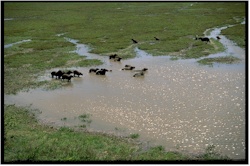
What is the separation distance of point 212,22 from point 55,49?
1205 inches

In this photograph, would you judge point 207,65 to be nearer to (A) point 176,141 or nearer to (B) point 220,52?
(B) point 220,52

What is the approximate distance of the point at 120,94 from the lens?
19.6 metres

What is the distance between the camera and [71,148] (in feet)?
41.0

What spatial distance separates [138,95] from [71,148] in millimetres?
7743

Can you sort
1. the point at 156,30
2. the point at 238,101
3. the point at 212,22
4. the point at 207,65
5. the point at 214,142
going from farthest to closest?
the point at 212,22 < the point at 156,30 < the point at 207,65 < the point at 238,101 < the point at 214,142

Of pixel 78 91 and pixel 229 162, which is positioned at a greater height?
pixel 78 91

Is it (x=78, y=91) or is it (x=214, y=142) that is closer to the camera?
(x=214, y=142)

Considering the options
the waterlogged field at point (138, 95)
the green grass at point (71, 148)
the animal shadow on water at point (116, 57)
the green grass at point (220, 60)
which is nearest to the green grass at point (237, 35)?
the waterlogged field at point (138, 95)

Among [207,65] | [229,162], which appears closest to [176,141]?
[229,162]

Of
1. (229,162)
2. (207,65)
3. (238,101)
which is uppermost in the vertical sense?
(207,65)

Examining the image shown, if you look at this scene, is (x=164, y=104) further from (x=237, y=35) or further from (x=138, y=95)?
(x=237, y=35)

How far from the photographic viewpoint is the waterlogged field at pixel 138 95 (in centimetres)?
1276

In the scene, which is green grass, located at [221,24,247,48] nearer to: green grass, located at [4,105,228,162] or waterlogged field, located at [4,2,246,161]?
waterlogged field, located at [4,2,246,161]

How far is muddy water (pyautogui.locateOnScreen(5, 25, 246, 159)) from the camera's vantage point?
1359 centimetres
